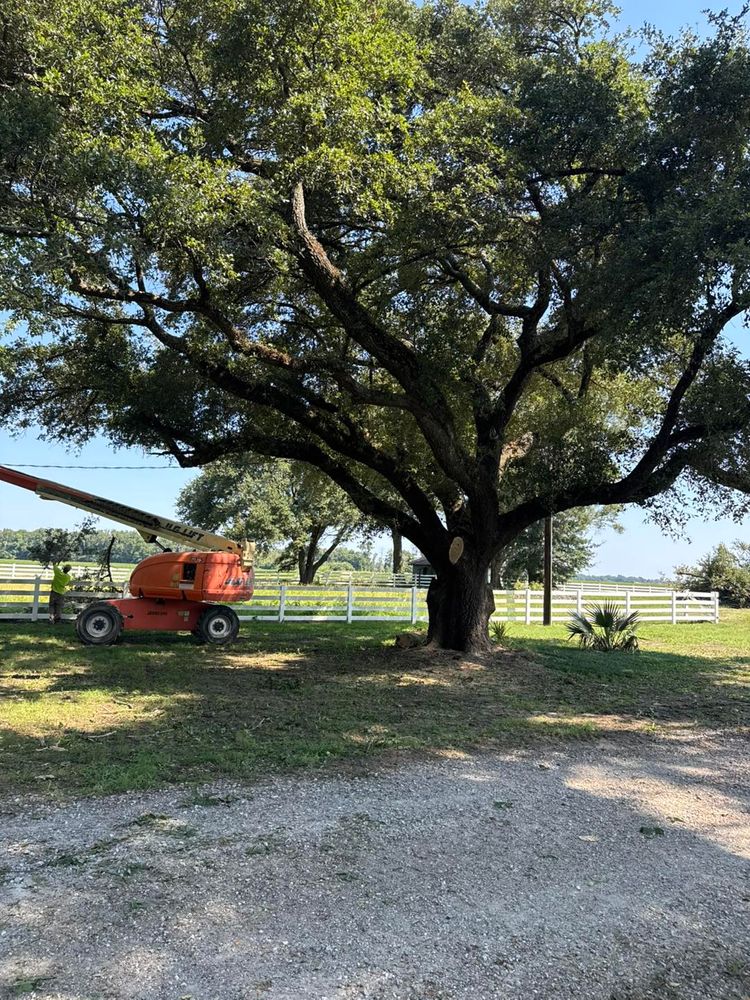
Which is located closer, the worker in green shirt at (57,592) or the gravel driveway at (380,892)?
the gravel driveway at (380,892)

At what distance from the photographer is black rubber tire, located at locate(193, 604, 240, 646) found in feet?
46.0

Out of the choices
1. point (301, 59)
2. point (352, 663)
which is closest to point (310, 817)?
point (352, 663)

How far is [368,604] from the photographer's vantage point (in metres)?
21.0

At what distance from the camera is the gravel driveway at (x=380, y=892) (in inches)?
112

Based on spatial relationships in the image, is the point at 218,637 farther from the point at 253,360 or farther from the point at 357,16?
the point at 357,16

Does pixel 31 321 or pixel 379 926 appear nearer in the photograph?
pixel 379 926

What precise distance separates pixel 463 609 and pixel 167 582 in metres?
5.69

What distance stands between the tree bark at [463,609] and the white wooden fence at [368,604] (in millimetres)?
6624

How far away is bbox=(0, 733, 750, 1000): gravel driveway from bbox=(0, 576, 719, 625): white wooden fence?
13.6 meters

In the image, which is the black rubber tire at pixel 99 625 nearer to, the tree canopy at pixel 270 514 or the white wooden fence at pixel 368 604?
the white wooden fence at pixel 368 604

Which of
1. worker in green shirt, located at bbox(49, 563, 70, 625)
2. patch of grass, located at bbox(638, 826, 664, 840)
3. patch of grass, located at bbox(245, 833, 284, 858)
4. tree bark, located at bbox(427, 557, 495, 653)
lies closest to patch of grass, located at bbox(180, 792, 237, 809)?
patch of grass, located at bbox(245, 833, 284, 858)

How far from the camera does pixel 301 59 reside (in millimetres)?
9070

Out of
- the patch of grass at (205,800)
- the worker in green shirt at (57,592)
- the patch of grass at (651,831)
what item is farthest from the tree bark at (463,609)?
the worker in green shirt at (57,592)

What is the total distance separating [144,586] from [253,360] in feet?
15.8
